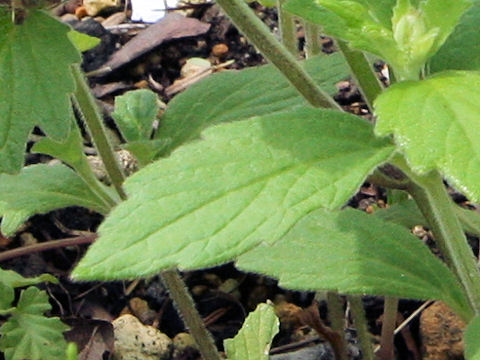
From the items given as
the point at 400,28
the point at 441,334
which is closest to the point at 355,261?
the point at 400,28

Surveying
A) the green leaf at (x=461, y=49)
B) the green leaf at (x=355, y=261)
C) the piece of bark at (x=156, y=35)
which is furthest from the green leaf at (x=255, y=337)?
the piece of bark at (x=156, y=35)

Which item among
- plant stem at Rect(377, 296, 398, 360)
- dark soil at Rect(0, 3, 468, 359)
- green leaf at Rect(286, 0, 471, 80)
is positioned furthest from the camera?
dark soil at Rect(0, 3, 468, 359)

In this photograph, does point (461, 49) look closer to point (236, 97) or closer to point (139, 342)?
point (236, 97)

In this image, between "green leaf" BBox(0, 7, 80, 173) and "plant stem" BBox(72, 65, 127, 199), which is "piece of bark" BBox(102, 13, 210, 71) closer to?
"plant stem" BBox(72, 65, 127, 199)

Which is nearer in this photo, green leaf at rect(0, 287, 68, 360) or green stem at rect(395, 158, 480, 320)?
green stem at rect(395, 158, 480, 320)

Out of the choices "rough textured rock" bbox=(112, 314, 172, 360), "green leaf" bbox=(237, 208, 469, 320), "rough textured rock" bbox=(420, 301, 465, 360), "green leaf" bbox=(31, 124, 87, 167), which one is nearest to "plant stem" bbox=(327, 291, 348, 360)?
"rough textured rock" bbox=(420, 301, 465, 360)

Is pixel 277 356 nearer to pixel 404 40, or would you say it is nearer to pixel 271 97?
pixel 271 97
